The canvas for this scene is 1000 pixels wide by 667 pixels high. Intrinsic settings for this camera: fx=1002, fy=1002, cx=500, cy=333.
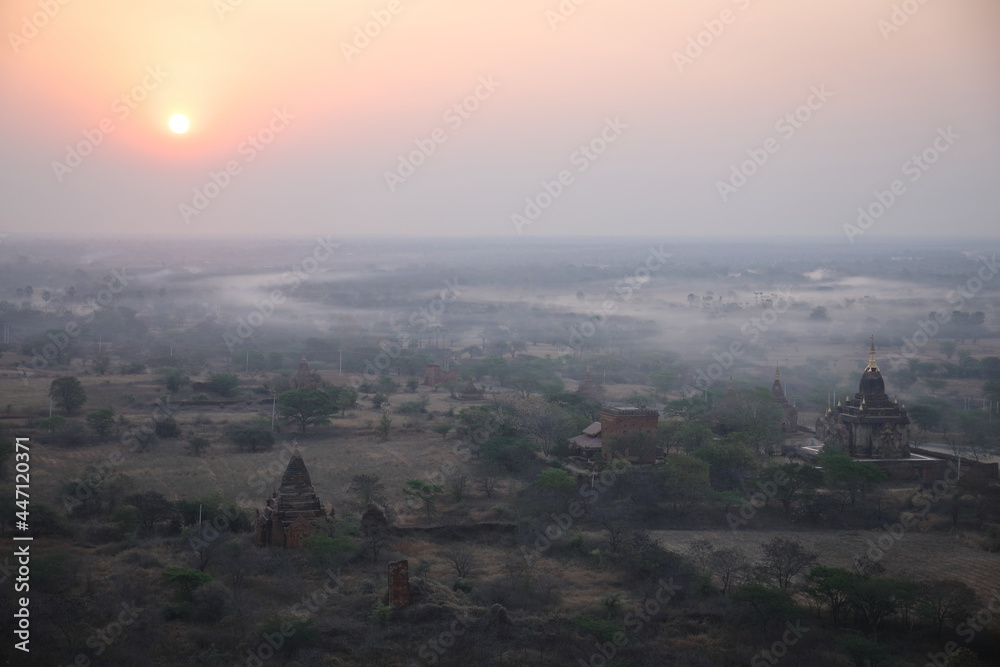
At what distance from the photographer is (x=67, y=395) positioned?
48344 millimetres

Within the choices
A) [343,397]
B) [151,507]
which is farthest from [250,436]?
[151,507]

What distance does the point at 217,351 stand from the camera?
271 feet

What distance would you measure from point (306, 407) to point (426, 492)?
16.3 metres

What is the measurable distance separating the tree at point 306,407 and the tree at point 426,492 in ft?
50.1

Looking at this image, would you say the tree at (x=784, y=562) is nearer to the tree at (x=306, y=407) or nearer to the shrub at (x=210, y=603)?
the shrub at (x=210, y=603)

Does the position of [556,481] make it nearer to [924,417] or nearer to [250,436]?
[250,436]

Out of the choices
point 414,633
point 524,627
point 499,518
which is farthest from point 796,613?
point 499,518

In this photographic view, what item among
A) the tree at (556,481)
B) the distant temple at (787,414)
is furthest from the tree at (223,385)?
the distant temple at (787,414)

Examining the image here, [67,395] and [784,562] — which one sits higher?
[67,395]

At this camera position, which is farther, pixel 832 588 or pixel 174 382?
pixel 174 382

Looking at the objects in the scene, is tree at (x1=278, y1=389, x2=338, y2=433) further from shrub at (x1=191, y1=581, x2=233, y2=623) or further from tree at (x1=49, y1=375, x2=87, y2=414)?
shrub at (x1=191, y1=581, x2=233, y2=623)

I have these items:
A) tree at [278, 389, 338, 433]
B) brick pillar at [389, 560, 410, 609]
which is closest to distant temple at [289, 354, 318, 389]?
tree at [278, 389, 338, 433]

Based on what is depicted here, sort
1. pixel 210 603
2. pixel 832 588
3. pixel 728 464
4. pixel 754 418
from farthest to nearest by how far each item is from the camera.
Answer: pixel 754 418
pixel 728 464
pixel 832 588
pixel 210 603

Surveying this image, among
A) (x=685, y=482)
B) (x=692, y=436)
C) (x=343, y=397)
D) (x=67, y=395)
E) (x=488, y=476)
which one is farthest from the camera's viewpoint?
(x=343, y=397)
